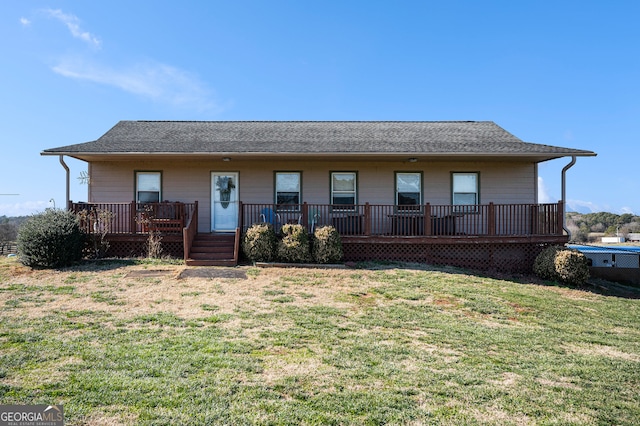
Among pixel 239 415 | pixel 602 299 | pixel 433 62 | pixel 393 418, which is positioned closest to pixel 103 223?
pixel 239 415

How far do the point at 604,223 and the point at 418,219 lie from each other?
137 feet

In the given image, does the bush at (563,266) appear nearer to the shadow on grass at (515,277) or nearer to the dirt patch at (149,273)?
the shadow on grass at (515,277)

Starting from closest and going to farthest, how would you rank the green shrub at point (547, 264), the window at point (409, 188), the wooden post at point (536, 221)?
A: 1. the green shrub at point (547, 264)
2. the wooden post at point (536, 221)
3. the window at point (409, 188)

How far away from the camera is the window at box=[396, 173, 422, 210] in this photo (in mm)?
12953

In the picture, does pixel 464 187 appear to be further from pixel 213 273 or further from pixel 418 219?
pixel 213 273

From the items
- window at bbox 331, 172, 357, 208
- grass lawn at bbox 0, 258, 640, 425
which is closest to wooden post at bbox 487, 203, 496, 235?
grass lawn at bbox 0, 258, 640, 425

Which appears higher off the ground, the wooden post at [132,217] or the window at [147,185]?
the window at [147,185]

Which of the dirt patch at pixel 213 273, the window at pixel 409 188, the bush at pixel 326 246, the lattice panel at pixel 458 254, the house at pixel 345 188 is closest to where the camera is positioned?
the dirt patch at pixel 213 273

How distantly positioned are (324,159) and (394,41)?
8445mm

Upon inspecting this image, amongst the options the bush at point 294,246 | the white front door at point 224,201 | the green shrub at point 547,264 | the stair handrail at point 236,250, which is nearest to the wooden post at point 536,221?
the green shrub at point 547,264

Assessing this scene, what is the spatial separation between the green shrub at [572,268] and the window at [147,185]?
42.0ft

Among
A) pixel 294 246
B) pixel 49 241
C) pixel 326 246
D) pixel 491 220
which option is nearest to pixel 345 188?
pixel 326 246

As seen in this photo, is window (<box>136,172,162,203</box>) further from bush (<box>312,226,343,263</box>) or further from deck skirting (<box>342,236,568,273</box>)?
deck skirting (<box>342,236,568,273</box>)

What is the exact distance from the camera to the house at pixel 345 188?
11383mm
